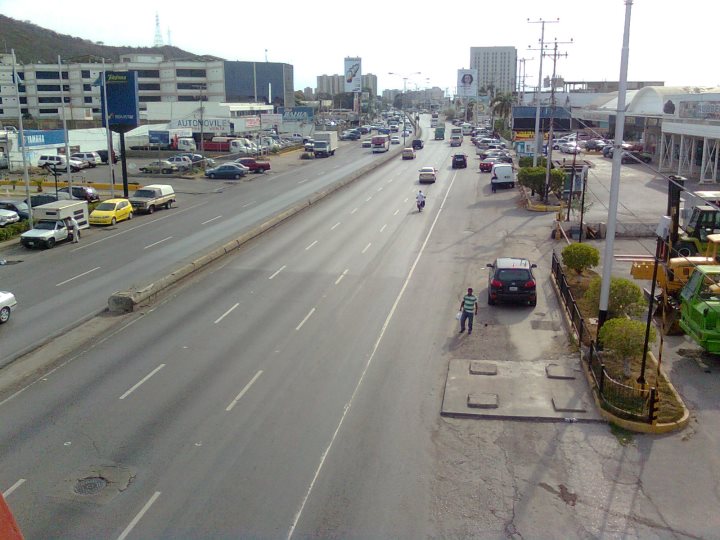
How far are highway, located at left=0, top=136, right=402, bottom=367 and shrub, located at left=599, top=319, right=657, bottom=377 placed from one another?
15495mm

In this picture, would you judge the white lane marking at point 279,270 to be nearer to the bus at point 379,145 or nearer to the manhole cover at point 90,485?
the manhole cover at point 90,485

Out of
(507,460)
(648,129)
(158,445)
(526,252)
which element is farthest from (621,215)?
(648,129)

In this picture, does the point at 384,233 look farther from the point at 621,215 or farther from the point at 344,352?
the point at 344,352

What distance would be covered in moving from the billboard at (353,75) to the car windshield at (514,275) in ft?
518

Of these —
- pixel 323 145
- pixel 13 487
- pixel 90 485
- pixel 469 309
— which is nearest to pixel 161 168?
pixel 323 145

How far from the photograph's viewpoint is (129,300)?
23359mm

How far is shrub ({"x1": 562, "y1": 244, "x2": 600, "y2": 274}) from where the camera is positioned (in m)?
25.8

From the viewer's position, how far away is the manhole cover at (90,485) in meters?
12.3

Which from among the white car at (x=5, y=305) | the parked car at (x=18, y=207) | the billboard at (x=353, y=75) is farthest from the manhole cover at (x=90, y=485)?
the billboard at (x=353, y=75)

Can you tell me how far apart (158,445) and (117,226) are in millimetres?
29263

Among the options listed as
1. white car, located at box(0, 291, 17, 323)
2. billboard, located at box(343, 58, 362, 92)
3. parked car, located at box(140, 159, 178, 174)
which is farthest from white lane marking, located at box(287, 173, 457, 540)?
billboard, located at box(343, 58, 362, 92)

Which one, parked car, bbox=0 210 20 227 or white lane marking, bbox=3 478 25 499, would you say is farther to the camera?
parked car, bbox=0 210 20 227

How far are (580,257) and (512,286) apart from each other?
390 centimetres

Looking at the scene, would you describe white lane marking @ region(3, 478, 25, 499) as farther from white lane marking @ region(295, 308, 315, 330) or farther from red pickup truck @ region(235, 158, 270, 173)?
red pickup truck @ region(235, 158, 270, 173)
